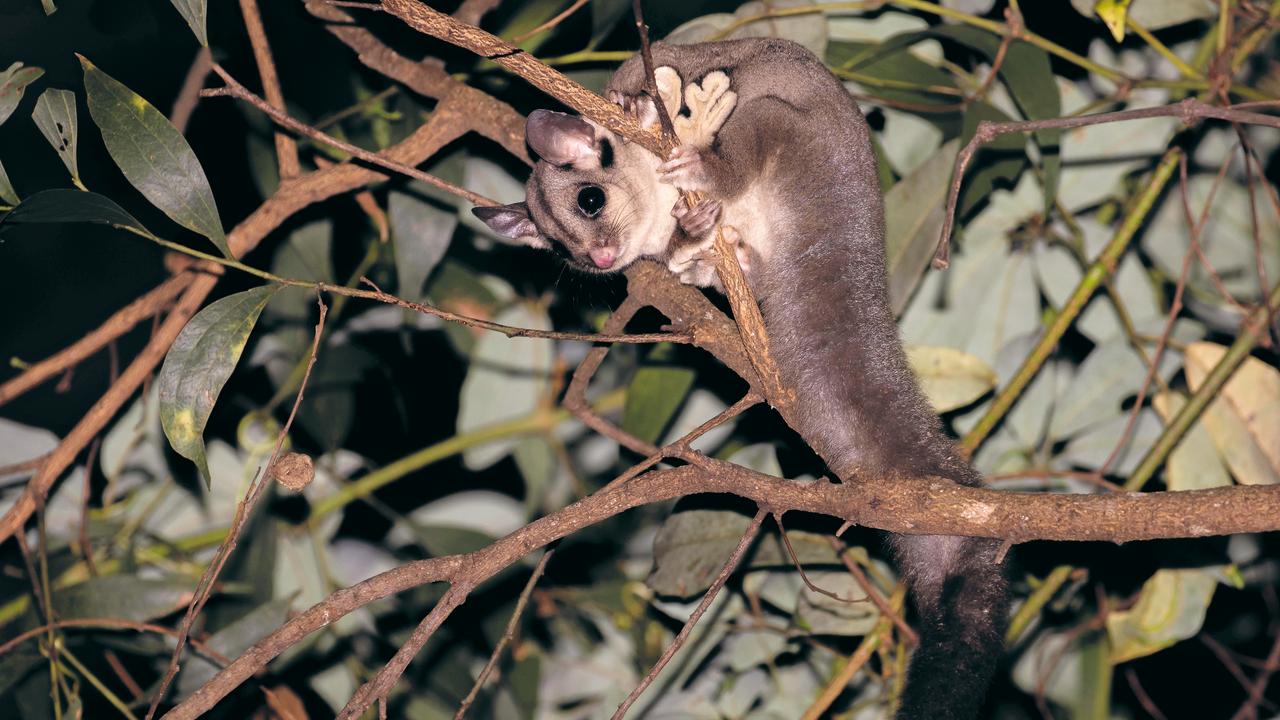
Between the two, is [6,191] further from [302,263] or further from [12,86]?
[302,263]

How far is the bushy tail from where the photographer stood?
6.71 ft

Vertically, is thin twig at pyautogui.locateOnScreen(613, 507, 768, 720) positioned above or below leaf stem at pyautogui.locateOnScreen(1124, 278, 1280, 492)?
below

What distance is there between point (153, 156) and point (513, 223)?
1171mm

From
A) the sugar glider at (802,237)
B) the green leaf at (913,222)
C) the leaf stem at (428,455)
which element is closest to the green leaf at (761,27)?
the sugar glider at (802,237)

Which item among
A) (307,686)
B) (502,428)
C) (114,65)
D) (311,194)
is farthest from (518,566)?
(114,65)

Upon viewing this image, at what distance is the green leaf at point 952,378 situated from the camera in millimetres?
3025

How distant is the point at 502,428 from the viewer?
375 cm

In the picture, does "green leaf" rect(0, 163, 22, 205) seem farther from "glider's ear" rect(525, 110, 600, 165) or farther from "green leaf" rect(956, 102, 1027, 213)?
"green leaf" rect(956, 102, 1027, 213)

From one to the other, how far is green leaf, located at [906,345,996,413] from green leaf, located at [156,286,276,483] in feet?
6.13

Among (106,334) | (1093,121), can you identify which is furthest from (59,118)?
(1093,121)

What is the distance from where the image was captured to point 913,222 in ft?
10.3

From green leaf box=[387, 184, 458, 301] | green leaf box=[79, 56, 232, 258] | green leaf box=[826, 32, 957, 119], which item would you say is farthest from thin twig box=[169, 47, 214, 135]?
green leaf box=[826, 32, 957, 119]

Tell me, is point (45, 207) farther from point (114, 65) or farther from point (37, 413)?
point (37, 413)

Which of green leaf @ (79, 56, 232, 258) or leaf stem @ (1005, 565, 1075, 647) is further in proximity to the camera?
leaf stem @ (1005, 565, 1075, 647)
